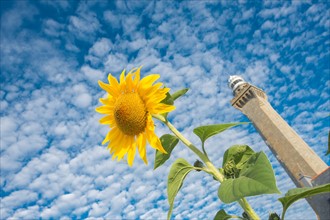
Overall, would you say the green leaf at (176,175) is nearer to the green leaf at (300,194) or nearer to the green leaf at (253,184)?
the green leaf at (253,184)

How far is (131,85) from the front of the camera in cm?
185

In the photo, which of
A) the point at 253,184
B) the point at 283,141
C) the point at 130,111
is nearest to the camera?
the point at 253,184

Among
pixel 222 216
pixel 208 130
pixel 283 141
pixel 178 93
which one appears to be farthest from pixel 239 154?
pixel 283 141

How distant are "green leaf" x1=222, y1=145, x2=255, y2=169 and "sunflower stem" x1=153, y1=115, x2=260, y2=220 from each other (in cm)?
16

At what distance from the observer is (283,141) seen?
32094mm

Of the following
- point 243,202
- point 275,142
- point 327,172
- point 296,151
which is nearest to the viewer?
point 243,202

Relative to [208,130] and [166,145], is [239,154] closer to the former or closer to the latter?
[208,130]

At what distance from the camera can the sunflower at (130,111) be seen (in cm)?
168

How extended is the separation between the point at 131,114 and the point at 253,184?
924mm

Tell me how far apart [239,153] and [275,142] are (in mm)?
34129

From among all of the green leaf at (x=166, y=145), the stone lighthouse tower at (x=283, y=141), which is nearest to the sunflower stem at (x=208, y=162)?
the green leaf at (x=166, y=145)

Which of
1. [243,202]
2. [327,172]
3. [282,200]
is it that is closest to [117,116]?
[243,202]

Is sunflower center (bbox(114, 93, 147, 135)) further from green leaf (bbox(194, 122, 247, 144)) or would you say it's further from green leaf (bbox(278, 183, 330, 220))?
green leaf (bbox(278, 183, 330, 220))

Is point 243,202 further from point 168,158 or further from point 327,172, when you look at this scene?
point 327,172
